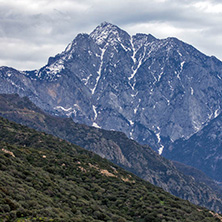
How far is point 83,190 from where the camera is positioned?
9956 cm

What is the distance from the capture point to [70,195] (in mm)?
88938

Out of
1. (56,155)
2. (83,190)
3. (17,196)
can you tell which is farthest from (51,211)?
(56,155)

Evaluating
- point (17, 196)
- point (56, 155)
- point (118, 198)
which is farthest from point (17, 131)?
point (17, 196)

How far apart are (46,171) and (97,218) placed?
2812 centimetres

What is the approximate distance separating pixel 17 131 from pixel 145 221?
97.0 meters

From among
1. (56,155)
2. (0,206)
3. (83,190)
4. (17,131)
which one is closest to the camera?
(0,206)

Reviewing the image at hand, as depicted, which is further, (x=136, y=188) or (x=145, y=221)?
(x=136, y=188)

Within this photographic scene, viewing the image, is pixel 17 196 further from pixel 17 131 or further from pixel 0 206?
pixel 17 131

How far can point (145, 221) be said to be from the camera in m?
88.0

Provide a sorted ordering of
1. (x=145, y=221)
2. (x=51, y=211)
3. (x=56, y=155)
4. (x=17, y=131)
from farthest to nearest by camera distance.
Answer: (x=17, y=131)
(x=56, y=155)
(x=145, y=221)
(x=51, y=211)

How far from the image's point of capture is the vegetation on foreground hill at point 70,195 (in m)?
67.1

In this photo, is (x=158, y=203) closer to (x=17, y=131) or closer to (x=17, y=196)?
(x=17, y=196)

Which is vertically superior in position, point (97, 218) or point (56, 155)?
point (56, 155)

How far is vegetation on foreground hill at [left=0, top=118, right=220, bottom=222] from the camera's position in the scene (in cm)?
6706
